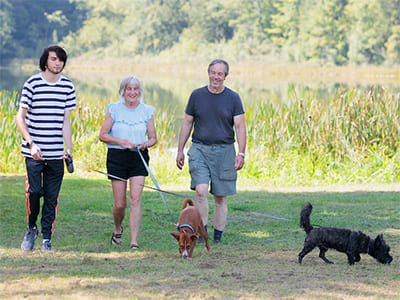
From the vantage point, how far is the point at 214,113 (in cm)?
625

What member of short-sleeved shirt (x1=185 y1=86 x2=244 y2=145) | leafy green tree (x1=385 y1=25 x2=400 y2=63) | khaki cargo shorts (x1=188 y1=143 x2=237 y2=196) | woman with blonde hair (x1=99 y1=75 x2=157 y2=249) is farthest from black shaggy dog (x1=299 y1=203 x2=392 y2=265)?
leafy green tree (x1=385 y1=25 x2=400 y2=63)

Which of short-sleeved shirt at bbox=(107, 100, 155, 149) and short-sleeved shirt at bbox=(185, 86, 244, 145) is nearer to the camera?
short-sleeved shirt at bbox=(107, 100, 155, 149)

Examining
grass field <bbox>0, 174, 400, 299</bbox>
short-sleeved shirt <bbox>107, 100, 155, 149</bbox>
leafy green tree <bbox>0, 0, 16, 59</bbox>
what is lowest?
grass field <bbox>0, 174, 400, 299</bbox>

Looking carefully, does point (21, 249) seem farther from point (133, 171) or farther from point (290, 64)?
point (290, 64)

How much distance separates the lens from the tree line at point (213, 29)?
2055 inches

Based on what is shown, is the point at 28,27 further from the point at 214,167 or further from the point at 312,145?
the point at 214,167

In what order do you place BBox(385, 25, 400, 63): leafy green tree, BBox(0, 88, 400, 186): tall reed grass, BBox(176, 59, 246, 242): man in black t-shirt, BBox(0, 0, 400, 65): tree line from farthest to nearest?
BBox(385, 25, 400, 63): leafy green tree → BBox(0, 0, 400, 65): tree line → BBox(0, 88, 400, 186): tall reed grass → BBox(176, 59, 246, 242): man in black t-shirt

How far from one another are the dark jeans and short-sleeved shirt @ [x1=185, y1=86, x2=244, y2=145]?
1.51 meters

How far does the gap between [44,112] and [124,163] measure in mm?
918

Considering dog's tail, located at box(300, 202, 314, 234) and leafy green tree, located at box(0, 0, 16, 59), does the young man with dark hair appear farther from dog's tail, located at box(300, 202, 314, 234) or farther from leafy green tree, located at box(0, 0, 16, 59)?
leafy green tree, located at box(0, 0, 16, 59)

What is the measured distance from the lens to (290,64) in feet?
195

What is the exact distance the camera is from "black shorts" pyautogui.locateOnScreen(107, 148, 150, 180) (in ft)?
19.4

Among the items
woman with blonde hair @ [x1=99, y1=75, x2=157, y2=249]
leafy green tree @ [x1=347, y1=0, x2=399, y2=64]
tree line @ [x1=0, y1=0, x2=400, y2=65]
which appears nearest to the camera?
woman with blonde hair @ [x1=99, y1=75, x2=157, y2=249]

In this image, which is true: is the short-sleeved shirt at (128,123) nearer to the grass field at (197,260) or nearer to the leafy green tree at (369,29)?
the grass field at (197,260)
